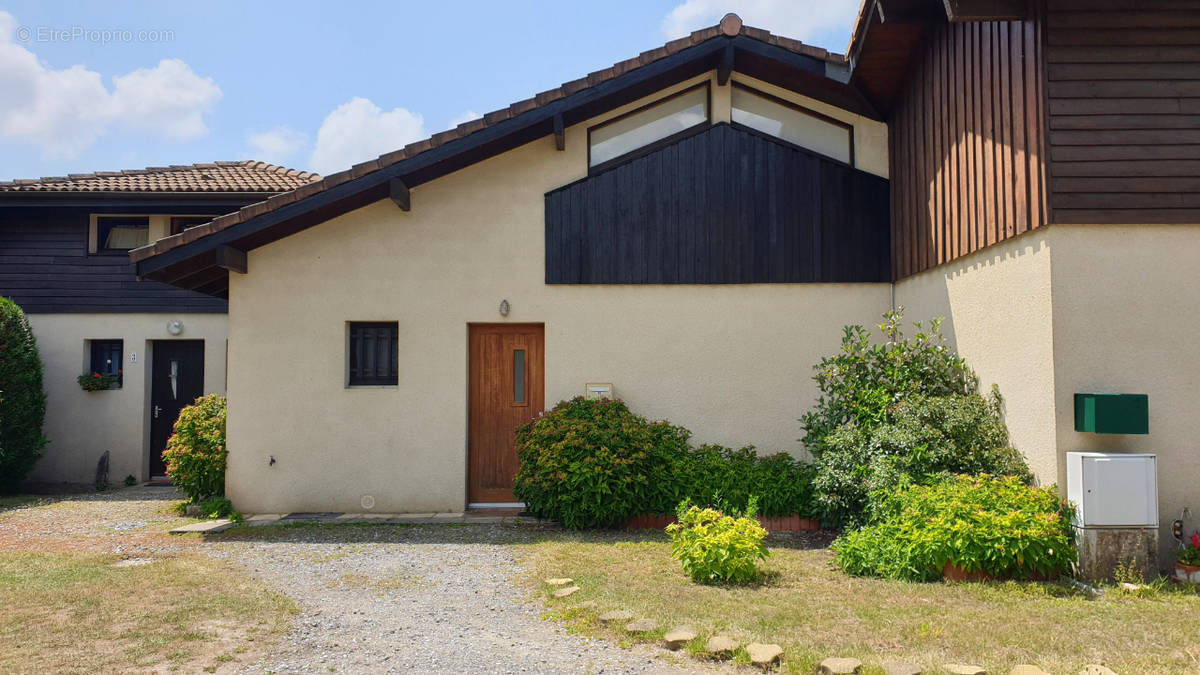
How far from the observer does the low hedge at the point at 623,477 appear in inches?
314

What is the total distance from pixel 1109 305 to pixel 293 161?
46.0 feet

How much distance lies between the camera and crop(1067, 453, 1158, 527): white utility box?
5.56 m

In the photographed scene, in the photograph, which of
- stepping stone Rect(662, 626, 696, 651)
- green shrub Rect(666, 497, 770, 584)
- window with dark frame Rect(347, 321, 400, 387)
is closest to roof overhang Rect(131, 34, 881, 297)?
window with dark frame Rect(347, 321, 400, 387)

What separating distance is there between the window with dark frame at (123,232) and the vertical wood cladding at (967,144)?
12548 millimetres

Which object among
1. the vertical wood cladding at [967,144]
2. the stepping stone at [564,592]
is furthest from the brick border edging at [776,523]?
the vertical wood cladding at [967,144]

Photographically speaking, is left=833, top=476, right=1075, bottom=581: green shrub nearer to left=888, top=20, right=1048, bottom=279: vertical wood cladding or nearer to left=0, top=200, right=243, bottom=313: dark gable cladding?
left=888, top=20, right=1048, bottom=279: vertical wood cladding

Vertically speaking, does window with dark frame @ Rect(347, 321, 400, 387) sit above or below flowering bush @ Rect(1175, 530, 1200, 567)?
above

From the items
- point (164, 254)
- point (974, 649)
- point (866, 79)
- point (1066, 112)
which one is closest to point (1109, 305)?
point (1066, 112)

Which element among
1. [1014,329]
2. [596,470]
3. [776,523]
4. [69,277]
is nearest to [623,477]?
[596,470]

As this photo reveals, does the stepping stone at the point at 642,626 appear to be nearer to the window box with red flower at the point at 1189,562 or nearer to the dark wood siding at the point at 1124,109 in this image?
the window box with red flower at the point at 1189,562

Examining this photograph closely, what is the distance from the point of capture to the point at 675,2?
31.2ft

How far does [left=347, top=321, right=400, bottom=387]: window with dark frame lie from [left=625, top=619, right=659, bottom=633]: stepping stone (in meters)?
5.57

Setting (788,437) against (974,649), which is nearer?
(974,649)

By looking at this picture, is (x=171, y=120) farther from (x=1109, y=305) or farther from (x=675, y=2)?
(x=1109, y=305)
